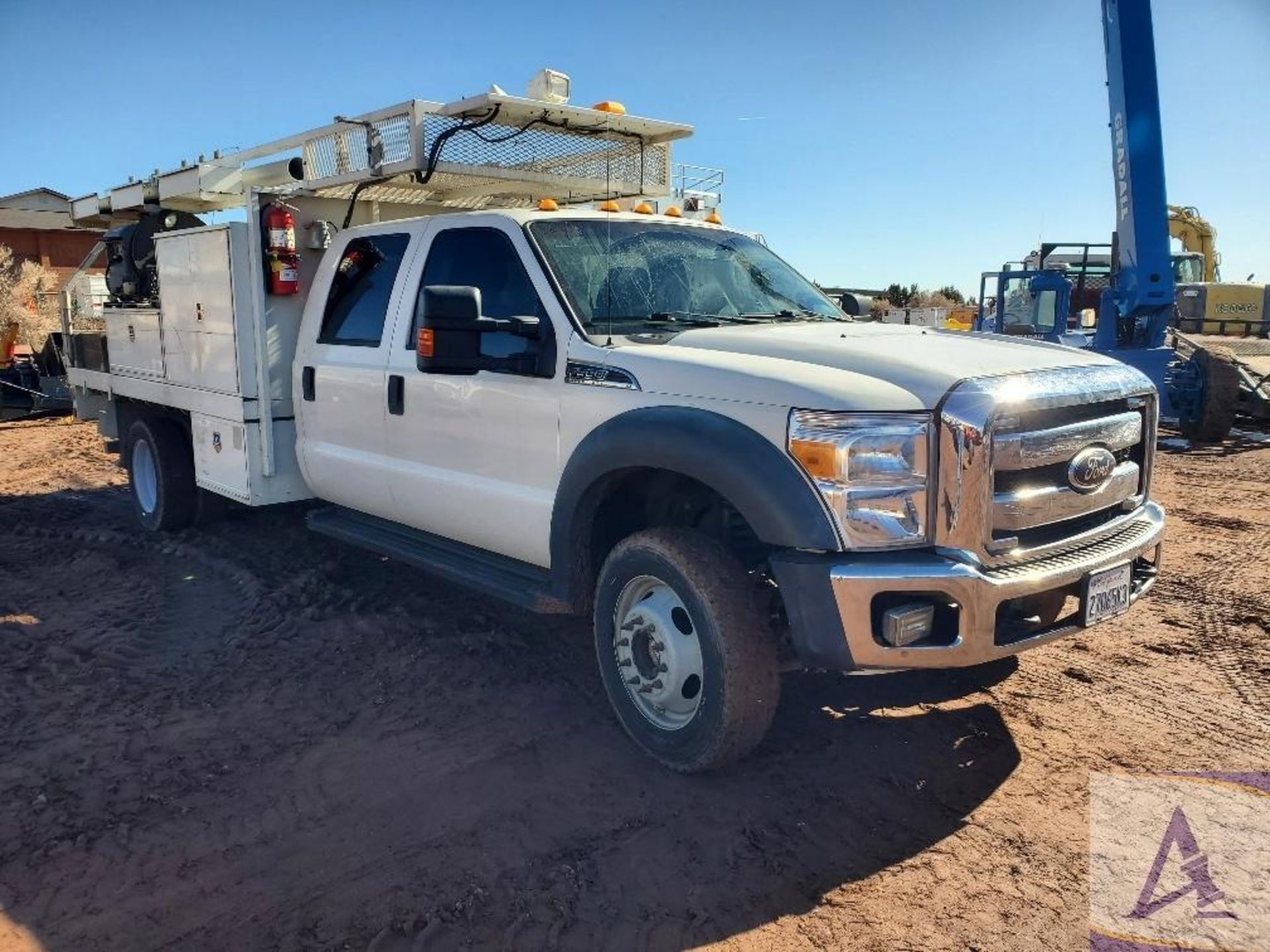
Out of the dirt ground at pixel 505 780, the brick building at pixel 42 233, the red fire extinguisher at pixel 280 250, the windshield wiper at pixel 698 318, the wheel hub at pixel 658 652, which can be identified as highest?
the brick building at pixel 42 233

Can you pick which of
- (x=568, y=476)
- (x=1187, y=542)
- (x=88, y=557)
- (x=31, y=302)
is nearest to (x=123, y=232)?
(x=88, y=557)

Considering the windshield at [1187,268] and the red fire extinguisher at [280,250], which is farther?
the windshield at [1187,268]

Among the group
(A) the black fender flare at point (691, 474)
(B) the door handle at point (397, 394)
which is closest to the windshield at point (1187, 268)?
(B) the door handle at point (397, 394)

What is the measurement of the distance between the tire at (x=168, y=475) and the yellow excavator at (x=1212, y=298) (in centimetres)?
2257

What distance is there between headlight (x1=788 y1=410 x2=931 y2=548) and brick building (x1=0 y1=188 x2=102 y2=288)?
27620 millimetres

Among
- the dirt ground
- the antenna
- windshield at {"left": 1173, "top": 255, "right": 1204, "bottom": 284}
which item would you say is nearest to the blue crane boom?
the dirt ground

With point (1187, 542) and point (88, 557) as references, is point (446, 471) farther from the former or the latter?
point (1187, 542)

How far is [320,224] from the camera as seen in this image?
5.79 metres

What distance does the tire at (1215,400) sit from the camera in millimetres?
11297

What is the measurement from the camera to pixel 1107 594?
3465 millimetres

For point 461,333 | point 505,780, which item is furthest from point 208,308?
point 505,780

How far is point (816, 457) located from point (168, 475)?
5.50 meters

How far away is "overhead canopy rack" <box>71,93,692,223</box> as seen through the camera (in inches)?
194

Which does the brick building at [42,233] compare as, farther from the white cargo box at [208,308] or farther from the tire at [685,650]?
the tire at [685,650]
